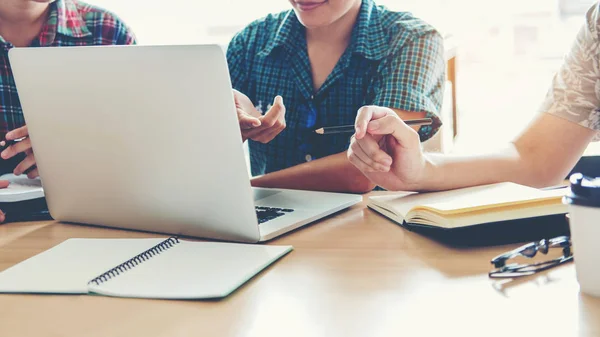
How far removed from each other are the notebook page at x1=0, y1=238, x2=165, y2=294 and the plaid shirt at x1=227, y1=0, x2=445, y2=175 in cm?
68

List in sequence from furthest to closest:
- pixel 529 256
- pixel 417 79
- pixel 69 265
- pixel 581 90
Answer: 1. pixel 417 79
2. pixel 581 90
3. pixel 69 265
4. pixel 529 256

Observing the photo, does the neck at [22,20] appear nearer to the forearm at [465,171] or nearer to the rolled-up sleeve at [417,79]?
the rolled-up sleeve at [417,79]

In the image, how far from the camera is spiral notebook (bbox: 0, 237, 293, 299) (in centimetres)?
65

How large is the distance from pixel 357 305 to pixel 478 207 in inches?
9.6

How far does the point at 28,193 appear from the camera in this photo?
105cm

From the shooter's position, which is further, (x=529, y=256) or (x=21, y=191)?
(x=21, y=191)

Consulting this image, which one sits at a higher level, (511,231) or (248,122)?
(248,122)

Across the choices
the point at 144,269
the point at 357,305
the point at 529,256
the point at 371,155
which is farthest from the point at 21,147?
the point at 529,256

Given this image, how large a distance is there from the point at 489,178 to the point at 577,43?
1.12ft

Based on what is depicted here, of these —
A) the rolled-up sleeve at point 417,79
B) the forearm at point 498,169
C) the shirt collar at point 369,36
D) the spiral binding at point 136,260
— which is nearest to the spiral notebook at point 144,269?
the spiral binding at point 136,260

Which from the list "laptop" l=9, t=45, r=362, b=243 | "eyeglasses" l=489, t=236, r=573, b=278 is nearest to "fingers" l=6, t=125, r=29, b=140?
"laptop" l=9, t=45, r=362, b=243

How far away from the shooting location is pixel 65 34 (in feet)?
4.81

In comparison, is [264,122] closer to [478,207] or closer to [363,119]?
[363,119]

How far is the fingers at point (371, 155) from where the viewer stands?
88cm
